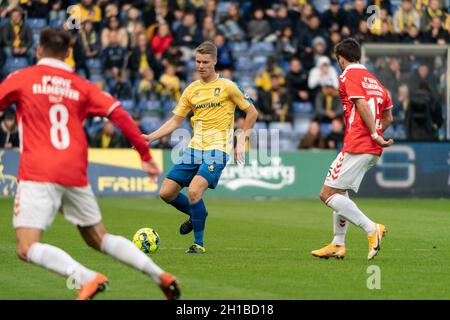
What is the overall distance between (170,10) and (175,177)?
15.5 meters

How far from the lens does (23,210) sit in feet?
26.4

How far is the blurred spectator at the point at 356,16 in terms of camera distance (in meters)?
27.5

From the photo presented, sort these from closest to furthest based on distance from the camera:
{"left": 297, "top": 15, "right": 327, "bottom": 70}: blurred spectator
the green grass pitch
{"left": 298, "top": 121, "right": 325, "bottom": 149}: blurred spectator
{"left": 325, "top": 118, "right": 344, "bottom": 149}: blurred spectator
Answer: the green grass pitch → {"left": 298, "top": 121, "right": 325, "bottom": 149}: blurred spectator → {"left": 325, "top": 118, "right": 344, "bottom": 149}: blurred spectator → {"left": 297, "top": 15, "right": 327, "bottom": 70}: blurred spectator

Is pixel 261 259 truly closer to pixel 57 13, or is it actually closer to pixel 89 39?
pixel 89 39

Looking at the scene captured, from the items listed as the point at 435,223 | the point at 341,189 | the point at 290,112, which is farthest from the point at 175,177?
the point at 290,112

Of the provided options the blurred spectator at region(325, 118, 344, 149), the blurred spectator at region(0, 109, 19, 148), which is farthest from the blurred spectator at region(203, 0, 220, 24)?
the blurred spectator at region(0, 109, 19, 148)

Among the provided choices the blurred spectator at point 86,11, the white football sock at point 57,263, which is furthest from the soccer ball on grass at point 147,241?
the blurred spectator at point 86,11

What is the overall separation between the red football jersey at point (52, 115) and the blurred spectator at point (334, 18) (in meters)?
20.0

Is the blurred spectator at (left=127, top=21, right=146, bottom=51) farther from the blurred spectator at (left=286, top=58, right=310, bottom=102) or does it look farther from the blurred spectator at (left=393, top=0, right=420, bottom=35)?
the blurred spectator at (left=393, top=0, right=420, bottom=35)

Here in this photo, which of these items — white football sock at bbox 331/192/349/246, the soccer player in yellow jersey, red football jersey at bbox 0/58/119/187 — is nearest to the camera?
red football jersey at bbox 0/58/119/187

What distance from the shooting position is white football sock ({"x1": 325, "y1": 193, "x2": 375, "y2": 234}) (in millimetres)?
11859

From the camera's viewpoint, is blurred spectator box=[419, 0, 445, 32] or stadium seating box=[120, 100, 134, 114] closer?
stadium seating box=[120, 100, 134, 114]

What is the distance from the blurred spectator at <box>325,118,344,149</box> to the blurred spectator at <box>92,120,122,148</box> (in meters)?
4.85
